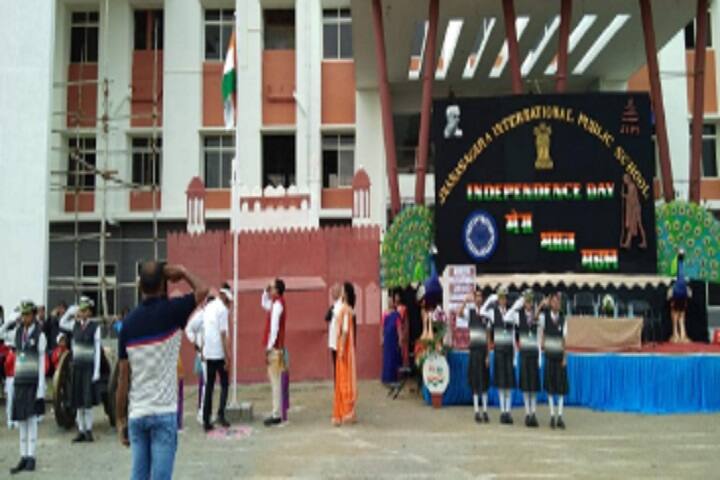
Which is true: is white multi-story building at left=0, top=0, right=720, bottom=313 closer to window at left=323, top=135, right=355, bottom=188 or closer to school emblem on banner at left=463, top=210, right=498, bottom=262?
window at left=323, top=135, right=355, bottom=188

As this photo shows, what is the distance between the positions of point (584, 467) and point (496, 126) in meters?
8.45

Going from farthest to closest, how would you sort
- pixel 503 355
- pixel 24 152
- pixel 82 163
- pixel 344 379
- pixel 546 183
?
pixel 82 163, pixel 24 152, pixel 546 183, pixel 503 355, pixel 344 379

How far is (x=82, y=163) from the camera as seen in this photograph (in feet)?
70.6

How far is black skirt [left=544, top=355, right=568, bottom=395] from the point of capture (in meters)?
10.0

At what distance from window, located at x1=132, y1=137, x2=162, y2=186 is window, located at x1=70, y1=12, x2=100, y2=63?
120 inches

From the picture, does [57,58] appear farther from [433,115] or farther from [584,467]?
[584,467]

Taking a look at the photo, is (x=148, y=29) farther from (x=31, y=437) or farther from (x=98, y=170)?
(x=31, y=437)

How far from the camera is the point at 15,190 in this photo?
1770 centimetres

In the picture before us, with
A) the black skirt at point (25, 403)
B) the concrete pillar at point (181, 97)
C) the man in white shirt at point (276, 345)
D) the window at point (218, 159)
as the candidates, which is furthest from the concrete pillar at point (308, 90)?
the black skirt at point (25, 403)

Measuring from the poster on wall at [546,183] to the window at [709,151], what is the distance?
31.4ft

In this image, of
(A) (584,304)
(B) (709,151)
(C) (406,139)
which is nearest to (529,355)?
(A) (584,304)

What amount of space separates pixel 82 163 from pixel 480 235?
12894 mm

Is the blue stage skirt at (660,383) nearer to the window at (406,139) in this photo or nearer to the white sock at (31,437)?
the white sock at (31,437)

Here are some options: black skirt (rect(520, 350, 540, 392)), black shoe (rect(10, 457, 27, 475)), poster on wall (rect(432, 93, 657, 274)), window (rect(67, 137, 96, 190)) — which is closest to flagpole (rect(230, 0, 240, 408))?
black shoe (rect(10, 457, 27, 475))
